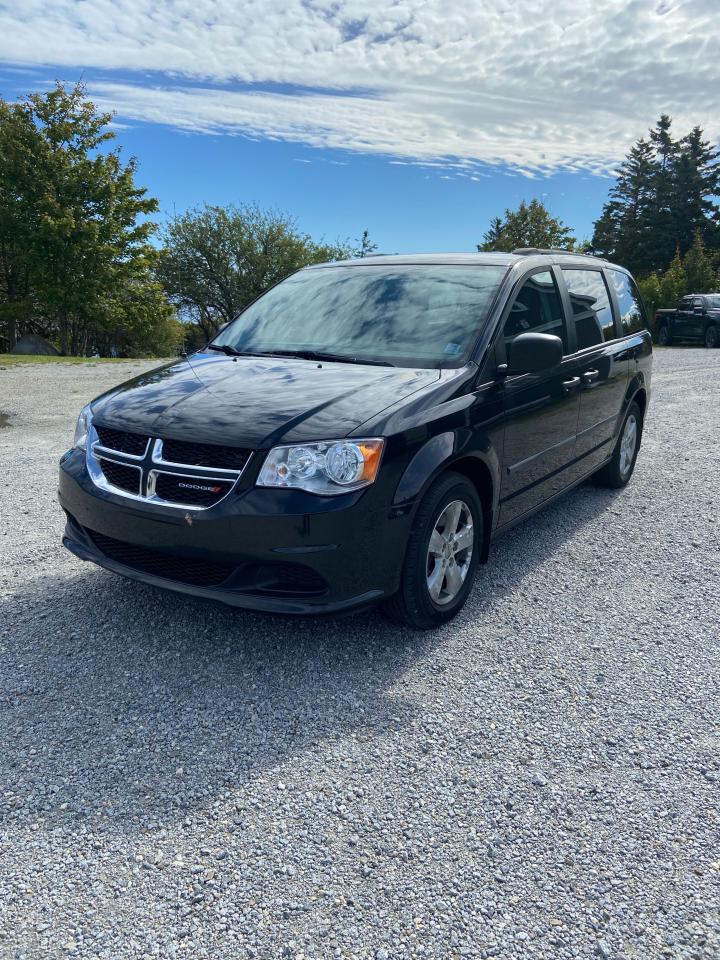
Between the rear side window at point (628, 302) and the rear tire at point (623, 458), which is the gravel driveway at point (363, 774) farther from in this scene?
the rear side window at point (628, 302)

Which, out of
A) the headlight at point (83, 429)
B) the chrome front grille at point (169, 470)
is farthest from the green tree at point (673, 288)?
the chrome front grille at point (169, 470)

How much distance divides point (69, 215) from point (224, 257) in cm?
1668

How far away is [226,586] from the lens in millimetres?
3145

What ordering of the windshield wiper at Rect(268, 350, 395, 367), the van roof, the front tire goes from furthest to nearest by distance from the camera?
the van roof
the windshield wiper at Rect(268, 350, 395, 367)
the front tire

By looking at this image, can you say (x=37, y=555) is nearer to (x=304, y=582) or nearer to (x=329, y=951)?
(x=304, y=582)

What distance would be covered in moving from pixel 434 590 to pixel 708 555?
2261 mm

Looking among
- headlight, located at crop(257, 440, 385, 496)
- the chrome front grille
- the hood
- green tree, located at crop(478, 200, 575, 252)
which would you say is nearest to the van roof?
the hood

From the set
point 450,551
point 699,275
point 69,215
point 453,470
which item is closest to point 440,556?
point 450,551

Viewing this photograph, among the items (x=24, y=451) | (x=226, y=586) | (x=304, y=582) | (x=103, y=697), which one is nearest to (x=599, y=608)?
(x=304, y=582)

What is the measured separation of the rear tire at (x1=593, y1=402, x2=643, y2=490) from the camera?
617 centimetres

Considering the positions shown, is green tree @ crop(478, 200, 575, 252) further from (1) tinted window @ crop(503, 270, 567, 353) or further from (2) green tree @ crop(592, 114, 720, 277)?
(1) tinted window @ crop(503, 270, 567, 353)

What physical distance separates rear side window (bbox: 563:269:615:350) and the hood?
6.25 feet

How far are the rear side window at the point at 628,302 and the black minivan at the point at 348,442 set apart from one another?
128cm

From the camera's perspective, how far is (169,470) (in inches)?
125
